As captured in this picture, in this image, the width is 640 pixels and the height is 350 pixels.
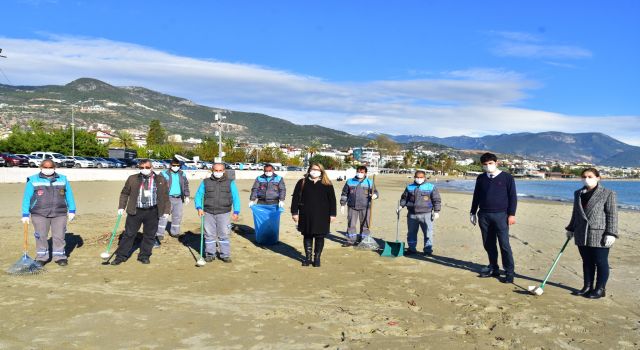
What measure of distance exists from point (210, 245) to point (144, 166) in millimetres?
1683

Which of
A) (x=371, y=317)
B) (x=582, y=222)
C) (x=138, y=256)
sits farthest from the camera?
(x=138, y=256)

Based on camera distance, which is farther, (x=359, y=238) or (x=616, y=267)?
(x=359, y=238)

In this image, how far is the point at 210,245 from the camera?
28.5ft

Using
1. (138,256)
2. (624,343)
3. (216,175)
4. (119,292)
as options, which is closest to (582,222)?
(624,343)

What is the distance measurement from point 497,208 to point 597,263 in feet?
4.83

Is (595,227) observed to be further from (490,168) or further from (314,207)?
(314,207)

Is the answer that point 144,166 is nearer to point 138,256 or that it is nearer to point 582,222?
point 138,256

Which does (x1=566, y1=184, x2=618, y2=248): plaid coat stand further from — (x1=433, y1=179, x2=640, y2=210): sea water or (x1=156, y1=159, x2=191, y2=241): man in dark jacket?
(x1=433, y1=179, x2=640, y2=210): sea water

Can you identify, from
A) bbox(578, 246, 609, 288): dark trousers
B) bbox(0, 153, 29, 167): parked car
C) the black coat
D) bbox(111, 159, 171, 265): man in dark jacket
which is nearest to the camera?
bbox(578, 246, 609, 288): dark trousers

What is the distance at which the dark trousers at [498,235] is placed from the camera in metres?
7.56

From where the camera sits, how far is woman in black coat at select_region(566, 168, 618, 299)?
6.64m

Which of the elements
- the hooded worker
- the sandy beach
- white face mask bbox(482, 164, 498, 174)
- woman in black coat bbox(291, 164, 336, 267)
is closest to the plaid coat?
the sandy beach

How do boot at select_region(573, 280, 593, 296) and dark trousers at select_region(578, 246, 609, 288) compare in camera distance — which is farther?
boot at select_region(573, 280, 593, 296)

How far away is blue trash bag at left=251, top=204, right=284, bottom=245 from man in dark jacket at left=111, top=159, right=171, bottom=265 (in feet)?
7.79
